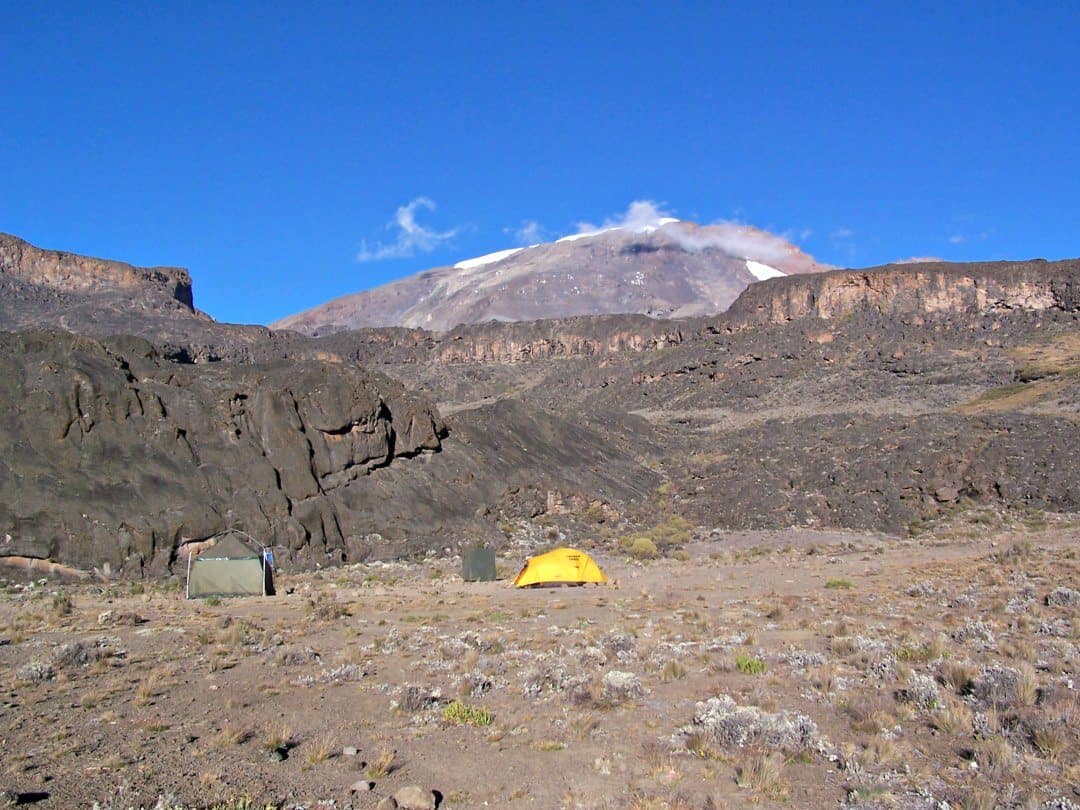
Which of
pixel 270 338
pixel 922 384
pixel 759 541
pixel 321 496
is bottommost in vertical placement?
pixel 759 541

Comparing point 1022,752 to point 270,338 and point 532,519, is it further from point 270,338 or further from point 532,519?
point 270,338

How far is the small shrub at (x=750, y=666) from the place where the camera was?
38.5 ft

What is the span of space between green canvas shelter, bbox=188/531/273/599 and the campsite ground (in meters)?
2.85

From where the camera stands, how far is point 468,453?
39.2m

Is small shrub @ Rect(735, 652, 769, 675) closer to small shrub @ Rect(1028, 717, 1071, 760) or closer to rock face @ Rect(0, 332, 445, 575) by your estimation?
small shrub @ Rect(1028, 717, 1071, 760)

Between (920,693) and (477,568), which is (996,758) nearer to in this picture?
(920,693)

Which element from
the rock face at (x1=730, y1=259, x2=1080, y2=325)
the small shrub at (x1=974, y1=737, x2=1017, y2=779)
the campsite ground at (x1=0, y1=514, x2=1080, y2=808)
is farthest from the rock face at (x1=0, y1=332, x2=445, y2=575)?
the rock face at (x1=730, y1=259, x2=1080, y2=325)

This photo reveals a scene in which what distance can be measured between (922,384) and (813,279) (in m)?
32.8

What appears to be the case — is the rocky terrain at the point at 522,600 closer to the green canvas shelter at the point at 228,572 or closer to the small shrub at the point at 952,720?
the small shrub at the point at 952,720

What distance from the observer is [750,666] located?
1183cm

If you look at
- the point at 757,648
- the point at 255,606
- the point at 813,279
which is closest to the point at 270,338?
the point at 813,279

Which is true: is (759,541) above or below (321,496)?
below

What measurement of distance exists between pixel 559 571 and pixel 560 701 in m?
15.0

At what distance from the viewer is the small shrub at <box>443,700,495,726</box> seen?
9.41m
